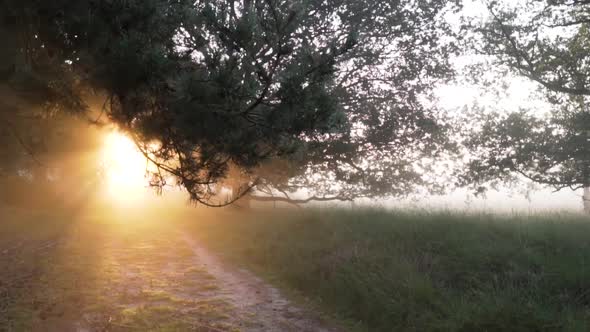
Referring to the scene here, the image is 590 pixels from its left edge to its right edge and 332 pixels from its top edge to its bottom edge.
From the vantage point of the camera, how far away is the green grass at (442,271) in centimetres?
603

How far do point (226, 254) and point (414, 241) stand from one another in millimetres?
6219

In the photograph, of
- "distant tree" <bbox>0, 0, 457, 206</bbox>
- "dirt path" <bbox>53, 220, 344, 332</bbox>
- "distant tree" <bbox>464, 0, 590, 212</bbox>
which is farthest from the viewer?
"distant tree" <bbox>464, 0, 590, 212</bbox>

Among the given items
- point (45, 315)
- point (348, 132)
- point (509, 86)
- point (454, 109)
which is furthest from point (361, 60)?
point (45, 315)

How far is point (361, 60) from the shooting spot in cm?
1712

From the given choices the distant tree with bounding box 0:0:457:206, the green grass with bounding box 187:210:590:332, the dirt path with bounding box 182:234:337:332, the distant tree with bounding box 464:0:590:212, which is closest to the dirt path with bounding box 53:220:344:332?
the dirt path with bounding box 182:234:337:332

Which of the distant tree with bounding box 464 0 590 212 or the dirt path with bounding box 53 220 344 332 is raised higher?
the distant tree with bounding box 464 0 590 212

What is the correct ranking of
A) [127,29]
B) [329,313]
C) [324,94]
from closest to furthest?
1. [127,29]
2. [324,94]
3. [329,313]

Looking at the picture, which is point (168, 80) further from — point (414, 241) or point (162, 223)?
point (162, 223)

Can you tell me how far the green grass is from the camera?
6027mm

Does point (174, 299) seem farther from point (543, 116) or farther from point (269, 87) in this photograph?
point (543, 116)

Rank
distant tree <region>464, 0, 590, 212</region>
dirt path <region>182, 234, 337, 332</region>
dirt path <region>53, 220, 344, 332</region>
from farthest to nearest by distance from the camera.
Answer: distant tree <region>464, 0, 590, 212</region> → dirt path <region>182, 234, 337, 332</region> → dirt path <region>53, 220, 344, 332</region>

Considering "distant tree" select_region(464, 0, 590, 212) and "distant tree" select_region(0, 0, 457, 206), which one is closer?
"distant tree" select_region(0, 0, 457, 206)

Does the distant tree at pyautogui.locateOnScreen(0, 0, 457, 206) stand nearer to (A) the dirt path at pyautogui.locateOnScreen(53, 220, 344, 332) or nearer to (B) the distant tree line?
(B) the distant tree line

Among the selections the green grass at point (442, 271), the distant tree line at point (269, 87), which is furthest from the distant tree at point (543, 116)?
the green grass at point (442, 271)
